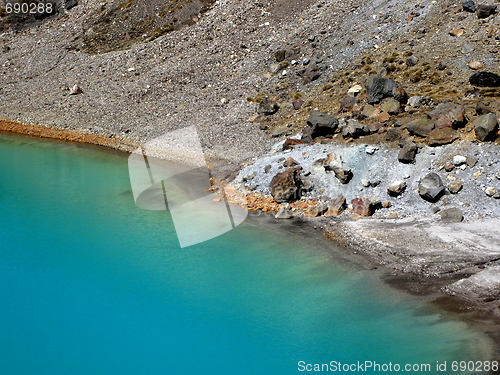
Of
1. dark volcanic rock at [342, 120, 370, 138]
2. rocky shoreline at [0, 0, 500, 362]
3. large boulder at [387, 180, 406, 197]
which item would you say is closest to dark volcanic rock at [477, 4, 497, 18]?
rocky shoreline at [0, 0, 500, 362]

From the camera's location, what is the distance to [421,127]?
16453mm

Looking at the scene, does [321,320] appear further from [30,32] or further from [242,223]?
[30,32]

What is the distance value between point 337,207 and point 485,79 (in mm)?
7618

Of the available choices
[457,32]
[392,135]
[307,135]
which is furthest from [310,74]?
[392,135]

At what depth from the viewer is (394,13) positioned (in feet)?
79.7

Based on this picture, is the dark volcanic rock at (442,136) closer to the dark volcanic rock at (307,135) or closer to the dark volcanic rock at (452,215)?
the dark volcanic rock at (452,215)

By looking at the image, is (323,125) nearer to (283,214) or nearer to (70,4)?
(283,214)

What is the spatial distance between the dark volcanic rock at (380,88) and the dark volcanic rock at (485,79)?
272 centimetres

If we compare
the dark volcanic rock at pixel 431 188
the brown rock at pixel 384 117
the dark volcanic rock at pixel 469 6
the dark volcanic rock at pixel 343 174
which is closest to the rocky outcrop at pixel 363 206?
the dark volcanic rock at pixel 343 174

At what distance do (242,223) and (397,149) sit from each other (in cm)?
563

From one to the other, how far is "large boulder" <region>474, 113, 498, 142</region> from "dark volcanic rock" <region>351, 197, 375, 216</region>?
406cm

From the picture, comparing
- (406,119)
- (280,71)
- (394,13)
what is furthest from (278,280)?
(394,13)

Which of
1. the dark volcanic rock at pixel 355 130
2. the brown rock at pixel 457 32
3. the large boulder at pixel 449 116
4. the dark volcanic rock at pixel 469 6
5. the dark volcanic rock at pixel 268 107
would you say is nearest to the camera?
the large boulder at pixel 449 116

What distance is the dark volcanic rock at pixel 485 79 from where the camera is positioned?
17.7 meters
